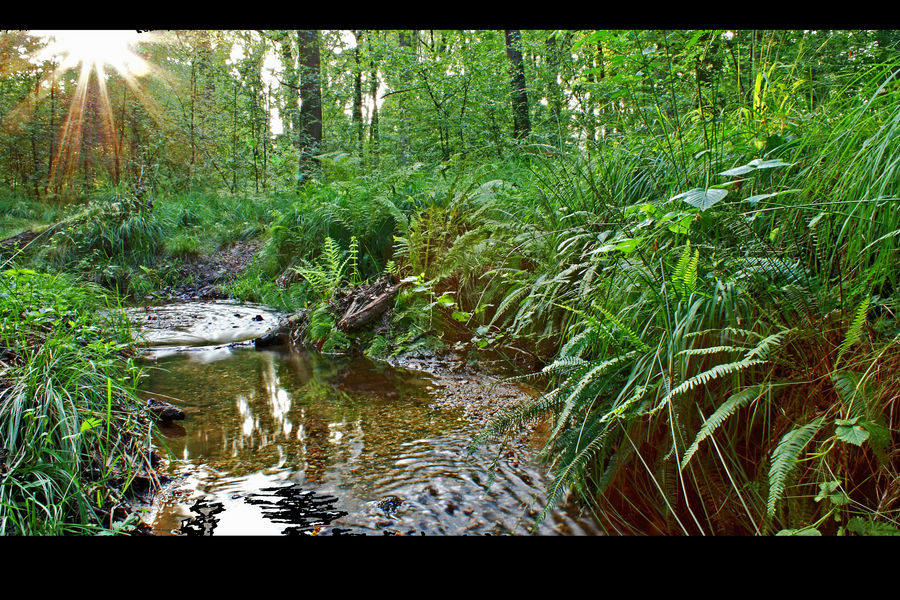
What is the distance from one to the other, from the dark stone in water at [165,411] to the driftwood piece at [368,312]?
1.98 m

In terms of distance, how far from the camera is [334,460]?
235cm

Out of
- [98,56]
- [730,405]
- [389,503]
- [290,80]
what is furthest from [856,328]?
[98,56]

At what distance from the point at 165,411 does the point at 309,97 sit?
921 cm

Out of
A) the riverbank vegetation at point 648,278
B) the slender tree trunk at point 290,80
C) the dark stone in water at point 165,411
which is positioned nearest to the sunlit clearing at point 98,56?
the slender tree trunk at point 290,80

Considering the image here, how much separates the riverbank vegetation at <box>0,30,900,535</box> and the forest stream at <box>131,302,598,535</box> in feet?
0.85

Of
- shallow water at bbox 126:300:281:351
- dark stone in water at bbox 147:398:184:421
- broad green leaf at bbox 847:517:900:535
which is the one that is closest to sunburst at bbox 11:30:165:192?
shallow water at bbox 126:300:281:351

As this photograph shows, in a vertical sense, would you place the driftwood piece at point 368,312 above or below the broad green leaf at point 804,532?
above

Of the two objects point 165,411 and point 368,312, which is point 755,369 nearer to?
point 165,411

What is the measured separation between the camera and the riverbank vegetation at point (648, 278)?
1.46m

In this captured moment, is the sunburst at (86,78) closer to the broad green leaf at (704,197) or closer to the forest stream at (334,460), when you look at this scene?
the forest stream at (334,460)
